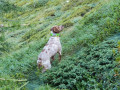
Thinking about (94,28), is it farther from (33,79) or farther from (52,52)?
(33,79)

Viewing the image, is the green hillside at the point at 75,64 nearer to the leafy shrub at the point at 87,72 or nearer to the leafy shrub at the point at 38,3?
the leafy shrub at the point at 87,72

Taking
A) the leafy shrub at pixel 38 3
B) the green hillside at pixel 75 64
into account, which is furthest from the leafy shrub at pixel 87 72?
the leafy shrub at pixel 38 3

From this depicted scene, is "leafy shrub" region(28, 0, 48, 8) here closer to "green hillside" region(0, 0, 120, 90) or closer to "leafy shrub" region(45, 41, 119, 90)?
"green hillside" region(0, 0, 120, 90)

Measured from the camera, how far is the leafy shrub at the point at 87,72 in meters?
6.15

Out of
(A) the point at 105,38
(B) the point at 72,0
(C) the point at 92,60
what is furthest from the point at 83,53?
(B) the point at 72,0

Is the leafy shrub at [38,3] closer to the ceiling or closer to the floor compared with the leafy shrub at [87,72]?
closer to the ceiling

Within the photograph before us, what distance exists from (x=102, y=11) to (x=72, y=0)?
1111cm

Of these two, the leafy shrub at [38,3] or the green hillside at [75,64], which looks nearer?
the green hillside at [75,64]

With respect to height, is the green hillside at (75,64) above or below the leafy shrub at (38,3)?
below

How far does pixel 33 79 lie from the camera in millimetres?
7664

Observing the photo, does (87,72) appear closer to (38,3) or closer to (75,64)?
(75,64)

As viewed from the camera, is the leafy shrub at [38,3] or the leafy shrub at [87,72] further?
the leafy shrub at [38,3]

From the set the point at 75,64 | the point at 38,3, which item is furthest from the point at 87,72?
the point at 38,3

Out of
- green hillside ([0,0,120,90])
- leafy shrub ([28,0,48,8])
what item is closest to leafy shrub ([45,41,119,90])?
green hillside ([0,0,120,90])
